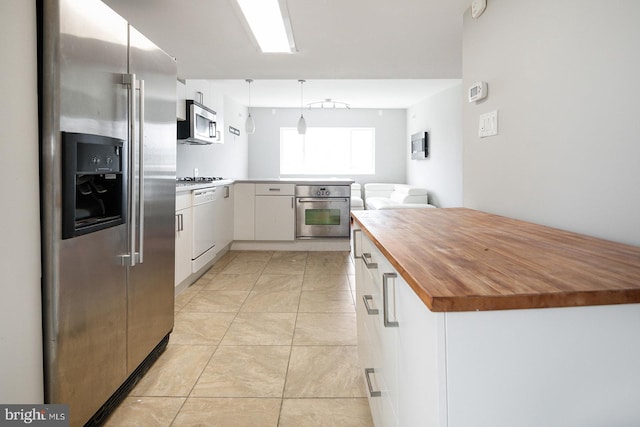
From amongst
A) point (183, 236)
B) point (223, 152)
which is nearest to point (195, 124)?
point (183, 236)

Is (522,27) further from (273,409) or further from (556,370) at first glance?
(273,409)

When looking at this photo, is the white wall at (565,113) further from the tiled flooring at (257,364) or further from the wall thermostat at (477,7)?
the tiled flooring at (257,364)

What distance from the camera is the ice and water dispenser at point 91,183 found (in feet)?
4.15

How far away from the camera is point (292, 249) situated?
5238 mm

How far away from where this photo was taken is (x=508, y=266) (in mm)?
816

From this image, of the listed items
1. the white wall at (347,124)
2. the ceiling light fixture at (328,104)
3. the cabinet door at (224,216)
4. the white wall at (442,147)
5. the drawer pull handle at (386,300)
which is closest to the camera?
the drawer pull handle at (386,300)

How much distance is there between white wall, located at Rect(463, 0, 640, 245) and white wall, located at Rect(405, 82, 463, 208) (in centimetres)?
396

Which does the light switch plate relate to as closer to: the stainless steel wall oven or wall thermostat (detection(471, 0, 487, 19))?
wall thermostat (detection(471, 0, 487, 19))

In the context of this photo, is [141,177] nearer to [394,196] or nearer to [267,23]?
[267,23]

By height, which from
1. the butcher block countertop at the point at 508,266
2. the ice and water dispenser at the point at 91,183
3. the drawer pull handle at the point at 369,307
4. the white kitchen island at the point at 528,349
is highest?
the ice and water dispenser at the point at 91,183

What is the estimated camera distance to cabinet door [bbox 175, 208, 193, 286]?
3152mm

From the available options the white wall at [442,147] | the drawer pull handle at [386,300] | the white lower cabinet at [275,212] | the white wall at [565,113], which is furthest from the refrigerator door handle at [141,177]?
the white wall at [442,147]

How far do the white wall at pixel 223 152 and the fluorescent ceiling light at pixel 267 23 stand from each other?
6.41 feet

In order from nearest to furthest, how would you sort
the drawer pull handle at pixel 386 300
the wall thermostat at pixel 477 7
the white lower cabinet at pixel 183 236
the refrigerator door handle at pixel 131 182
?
the drawer pull handle at pixel 386 300
the refrigerator door handle at pixel 131 182
the wall thermostat at pixel 477 7
the white lower cabinet at pixel 183 236
